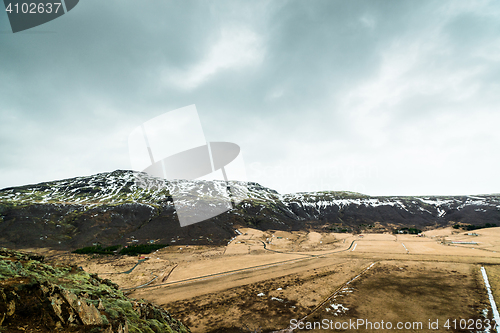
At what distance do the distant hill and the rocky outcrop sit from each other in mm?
49549

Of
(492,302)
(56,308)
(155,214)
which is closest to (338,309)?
(492,302)

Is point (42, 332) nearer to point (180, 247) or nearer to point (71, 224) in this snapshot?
point (180, 247)

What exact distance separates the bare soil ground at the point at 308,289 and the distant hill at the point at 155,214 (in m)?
26.5

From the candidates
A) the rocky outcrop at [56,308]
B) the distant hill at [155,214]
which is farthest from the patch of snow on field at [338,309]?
the distant hill at [155,214]

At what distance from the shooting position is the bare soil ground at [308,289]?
1586cm

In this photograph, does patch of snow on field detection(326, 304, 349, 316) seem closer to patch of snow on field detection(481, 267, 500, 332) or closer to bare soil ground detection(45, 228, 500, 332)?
bare soil ground detection(45, 228, 500, 332)

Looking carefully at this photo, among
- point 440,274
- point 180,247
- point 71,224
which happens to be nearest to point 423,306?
point 440,274

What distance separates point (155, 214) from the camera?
78.0m

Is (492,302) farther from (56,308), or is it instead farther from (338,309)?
(56,308)

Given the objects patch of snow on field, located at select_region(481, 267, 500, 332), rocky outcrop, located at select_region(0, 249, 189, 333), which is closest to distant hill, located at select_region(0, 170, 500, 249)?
rocky outcrop, located at select_region(0, 249, 189, 333)

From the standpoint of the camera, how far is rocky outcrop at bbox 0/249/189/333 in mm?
5922

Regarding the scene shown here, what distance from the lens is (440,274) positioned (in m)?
25.0

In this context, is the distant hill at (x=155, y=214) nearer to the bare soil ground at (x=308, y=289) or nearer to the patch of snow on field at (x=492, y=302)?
the bare soil ground at (x=308, y=289)

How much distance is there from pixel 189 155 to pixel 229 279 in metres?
20.7
